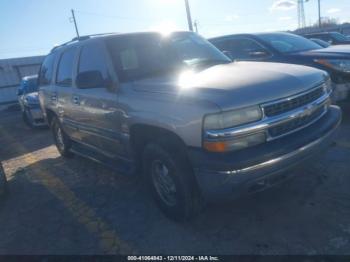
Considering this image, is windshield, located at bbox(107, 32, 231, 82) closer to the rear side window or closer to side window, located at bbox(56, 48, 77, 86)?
side window, located at bbox(56, 48, 77, 86)

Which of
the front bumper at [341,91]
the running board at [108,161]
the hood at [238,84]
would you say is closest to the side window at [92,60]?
the hood at [238,84]

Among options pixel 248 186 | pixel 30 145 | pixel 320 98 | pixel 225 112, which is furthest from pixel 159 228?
pixel 30 145

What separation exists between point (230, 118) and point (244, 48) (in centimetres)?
502

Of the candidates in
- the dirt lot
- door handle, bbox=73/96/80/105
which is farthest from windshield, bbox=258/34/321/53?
door handle, bbox=73/96/80/105

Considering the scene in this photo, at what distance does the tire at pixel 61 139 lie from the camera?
19.7 feet

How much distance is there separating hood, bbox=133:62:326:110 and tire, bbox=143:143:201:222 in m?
0.59

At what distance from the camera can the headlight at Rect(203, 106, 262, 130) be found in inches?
104

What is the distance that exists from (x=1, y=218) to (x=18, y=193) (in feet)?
2.69

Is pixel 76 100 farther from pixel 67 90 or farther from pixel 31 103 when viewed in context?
pixel 31 103

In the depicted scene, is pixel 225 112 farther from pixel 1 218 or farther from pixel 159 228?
pixel 1 218

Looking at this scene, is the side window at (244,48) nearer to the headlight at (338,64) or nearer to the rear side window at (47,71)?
the headlight at (338,64)

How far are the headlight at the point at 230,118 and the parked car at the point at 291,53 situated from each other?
132 inches

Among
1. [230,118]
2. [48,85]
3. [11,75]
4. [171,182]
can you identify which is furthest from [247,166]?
[11,75]

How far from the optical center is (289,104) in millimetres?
2908
